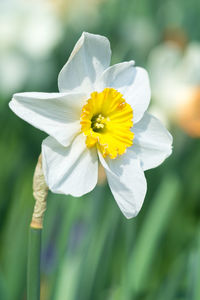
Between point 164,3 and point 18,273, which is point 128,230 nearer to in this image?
point 18,273

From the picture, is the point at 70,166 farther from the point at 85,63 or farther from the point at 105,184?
the point at 105,184

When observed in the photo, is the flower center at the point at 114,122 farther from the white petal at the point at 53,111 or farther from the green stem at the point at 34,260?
the green stem at the point at 34,260

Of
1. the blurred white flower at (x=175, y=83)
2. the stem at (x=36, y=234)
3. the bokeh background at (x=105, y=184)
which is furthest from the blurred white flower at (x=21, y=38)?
the stem at (x=36, y=234)

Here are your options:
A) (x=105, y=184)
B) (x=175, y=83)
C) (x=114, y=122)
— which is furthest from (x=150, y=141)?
(x=175, y=83)

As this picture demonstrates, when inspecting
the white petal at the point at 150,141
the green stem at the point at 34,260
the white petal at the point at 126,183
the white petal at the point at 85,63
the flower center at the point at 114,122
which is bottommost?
the green stem at the point at 34,260

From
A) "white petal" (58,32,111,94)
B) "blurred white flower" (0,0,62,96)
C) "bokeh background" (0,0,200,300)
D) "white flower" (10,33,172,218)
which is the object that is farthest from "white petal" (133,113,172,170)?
"blurred white flower" (0,0,62,96)

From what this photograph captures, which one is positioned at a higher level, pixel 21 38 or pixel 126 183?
pixel 126 183

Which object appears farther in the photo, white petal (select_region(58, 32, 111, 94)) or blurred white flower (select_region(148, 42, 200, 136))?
blurred white flower (select_region(148, 42, 200, 136))

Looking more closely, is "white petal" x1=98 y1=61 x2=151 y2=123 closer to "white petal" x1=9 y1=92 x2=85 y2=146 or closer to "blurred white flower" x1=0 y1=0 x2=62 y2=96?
"white petal" x1=9 y1=92 x2=85 y2=146
